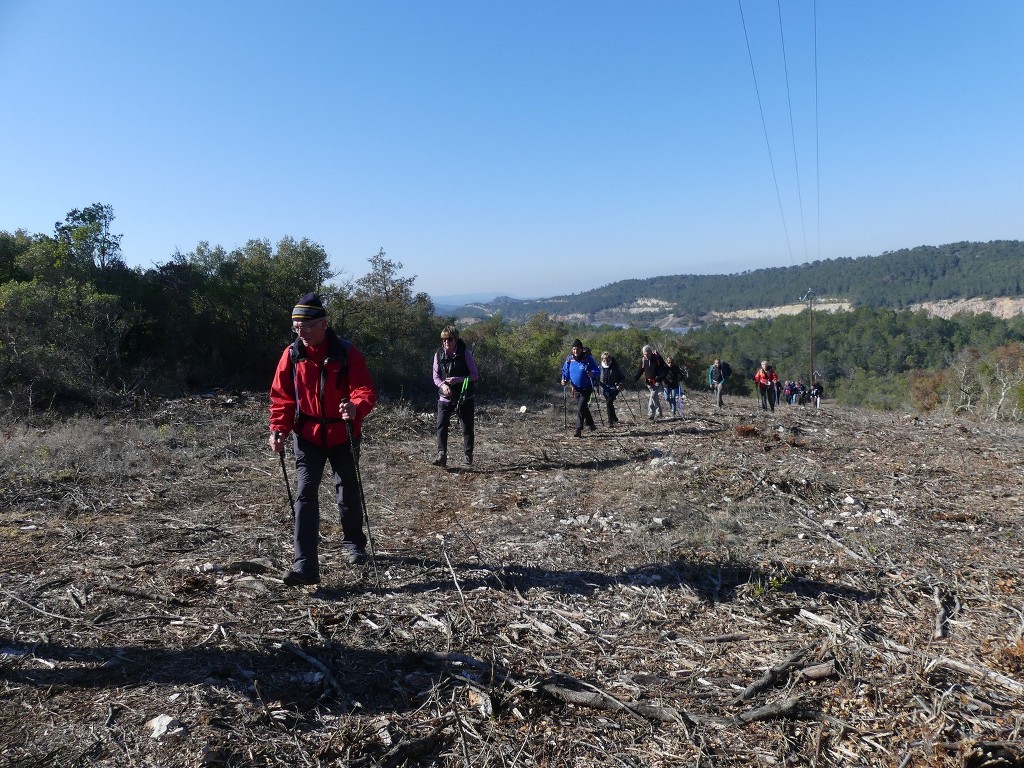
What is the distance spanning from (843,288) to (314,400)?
576 feet

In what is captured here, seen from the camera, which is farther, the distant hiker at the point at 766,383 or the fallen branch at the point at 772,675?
the distant hiker at the point at 766,383

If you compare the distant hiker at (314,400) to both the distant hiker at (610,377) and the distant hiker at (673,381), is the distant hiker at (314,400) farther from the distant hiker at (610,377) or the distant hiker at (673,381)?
the distant hiker at (673,381)

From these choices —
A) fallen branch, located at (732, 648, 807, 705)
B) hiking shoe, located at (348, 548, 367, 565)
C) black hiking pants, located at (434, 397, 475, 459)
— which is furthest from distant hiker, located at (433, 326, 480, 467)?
fallen branch, located at (732, 648, 807, 705)

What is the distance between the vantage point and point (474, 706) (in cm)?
310

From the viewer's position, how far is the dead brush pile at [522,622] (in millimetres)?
2838

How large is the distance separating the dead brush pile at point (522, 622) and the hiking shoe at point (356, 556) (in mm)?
101

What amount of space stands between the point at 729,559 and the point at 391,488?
4.06 metres

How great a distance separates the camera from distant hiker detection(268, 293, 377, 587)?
4457 mm

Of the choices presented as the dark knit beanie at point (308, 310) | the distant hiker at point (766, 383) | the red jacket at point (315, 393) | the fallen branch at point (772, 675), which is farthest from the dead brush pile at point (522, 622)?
the distant hiker at point (766, 383)

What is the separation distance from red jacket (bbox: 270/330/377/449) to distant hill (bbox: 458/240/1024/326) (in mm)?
112721

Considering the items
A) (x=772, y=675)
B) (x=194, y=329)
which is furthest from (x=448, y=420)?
(x=194, y=329)

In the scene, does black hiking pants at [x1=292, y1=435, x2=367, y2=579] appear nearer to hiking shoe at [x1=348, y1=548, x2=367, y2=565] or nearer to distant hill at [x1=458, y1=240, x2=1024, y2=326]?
hiking shoe at [x1=348, y1=548, x2=367, y2=565]

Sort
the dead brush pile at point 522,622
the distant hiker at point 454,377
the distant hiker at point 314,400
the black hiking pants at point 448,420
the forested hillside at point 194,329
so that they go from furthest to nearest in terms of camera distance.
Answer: the forested hillside at point 194,329 → the black hiking pants at point 448,420 → the distant hiker at point 454,377 → the distant hiker at point 314,400 → the dead brush pile at point 522,622

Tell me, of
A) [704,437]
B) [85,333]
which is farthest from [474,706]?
[85,333]
